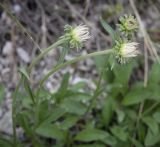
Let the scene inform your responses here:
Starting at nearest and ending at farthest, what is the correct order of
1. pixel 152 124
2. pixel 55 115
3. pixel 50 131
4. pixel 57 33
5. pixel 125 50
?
pixel 125 50 < pixel 55 115 < pixel 50 131 < pixel 152 124 < pixel 57 33

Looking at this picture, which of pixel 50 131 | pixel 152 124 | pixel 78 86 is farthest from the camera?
pixel 78 86

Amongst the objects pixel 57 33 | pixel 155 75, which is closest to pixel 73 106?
pixel 155 75

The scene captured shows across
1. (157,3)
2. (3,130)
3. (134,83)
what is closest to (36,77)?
(3,130)

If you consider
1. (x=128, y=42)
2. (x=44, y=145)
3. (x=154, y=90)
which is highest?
(x=128, y=42)

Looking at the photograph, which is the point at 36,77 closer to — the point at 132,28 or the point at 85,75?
the point at 85,75

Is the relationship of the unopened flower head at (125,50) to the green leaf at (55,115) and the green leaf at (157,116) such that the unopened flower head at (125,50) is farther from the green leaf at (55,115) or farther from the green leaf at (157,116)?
the green leaf at (157,116)

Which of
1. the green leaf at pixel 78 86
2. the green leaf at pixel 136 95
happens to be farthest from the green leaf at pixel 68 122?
the green leaf at pixel 136 95

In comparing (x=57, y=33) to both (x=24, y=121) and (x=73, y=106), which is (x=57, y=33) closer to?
(x=73, y=106)
